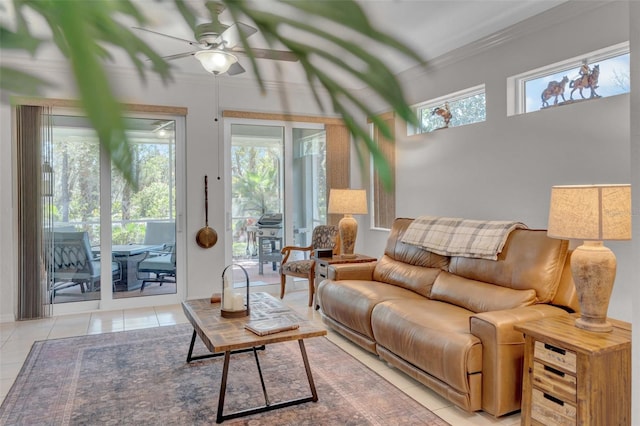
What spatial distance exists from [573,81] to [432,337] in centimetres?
218

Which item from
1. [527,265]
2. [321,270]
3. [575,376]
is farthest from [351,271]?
[575,376]

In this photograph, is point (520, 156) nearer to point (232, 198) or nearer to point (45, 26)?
point (232, 198)

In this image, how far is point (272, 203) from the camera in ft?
18.1

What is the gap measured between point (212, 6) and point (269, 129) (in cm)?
517

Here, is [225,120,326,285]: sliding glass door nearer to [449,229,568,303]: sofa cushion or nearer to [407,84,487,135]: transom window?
[407,84,487,135]: transom window

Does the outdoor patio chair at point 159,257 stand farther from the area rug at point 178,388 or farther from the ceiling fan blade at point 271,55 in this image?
the ceiling fan blade at point 271,55

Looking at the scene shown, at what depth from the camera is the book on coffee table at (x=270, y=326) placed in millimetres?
2484

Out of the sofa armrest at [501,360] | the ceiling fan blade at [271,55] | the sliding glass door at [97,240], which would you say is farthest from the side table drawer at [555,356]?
the sliding glass door at [97,240]

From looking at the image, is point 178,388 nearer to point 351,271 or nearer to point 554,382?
point 351,271

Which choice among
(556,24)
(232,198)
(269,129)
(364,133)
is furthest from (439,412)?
(269,129)

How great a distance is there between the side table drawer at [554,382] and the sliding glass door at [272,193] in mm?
3544

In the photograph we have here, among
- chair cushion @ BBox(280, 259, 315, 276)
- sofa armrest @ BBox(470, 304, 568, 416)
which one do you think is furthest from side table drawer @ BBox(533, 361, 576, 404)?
chair cushion @ BBox(280, 259, 315, 276)

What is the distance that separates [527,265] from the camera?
2.72 m

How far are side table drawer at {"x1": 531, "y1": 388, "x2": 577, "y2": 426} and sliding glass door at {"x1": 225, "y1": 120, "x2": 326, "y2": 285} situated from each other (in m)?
3.60
